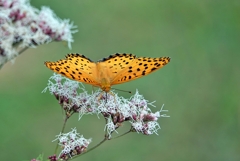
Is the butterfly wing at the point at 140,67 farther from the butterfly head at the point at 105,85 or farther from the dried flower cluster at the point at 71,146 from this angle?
the dried flower cluster at the point at 71,146

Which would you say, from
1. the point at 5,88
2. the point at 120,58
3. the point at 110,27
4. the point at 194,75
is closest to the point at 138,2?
the point at 110,27

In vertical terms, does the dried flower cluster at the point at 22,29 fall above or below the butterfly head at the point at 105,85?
above

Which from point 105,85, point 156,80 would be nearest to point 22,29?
point 105,85

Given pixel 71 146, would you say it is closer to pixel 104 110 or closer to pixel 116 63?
pixel 104 110

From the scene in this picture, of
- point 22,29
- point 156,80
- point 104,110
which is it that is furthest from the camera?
point 156,80

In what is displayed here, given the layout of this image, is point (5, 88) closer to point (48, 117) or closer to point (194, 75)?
point (48, 117)

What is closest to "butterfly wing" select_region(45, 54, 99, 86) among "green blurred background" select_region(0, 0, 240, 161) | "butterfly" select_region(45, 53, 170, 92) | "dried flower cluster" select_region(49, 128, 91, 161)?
"butterfly" select_region(45, 53, 170, 92)

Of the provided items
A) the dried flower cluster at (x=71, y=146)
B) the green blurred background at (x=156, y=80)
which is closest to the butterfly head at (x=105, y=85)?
the dried flower cluster at (x=71, y=146)

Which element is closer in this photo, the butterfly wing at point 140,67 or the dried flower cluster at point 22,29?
the dried flower cluster at point 22,29
